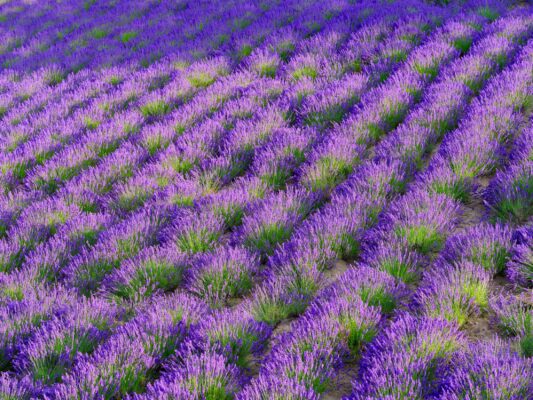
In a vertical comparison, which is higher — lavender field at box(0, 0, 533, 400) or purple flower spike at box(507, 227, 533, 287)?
lavender field at box(0, 0, 533, 400)

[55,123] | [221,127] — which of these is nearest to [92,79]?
[55,123]

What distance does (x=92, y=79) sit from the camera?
741 cm

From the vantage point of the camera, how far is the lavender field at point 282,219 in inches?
109

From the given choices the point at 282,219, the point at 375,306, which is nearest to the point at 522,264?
the point at 375,306

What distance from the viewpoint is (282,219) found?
3.92m

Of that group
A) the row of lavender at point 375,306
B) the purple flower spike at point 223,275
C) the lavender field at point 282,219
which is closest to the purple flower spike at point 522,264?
the lavender field at point 282,219

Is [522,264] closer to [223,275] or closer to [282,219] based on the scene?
[282,219]

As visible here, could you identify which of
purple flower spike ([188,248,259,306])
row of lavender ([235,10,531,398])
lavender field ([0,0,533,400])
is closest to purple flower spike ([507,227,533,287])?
lavender field ([0,0,533,400])

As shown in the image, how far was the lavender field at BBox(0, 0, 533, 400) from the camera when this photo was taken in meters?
2.76

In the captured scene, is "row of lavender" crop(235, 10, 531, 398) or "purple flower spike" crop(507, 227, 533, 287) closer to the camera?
"row of lavender" crop(235, 10, 531, 398)

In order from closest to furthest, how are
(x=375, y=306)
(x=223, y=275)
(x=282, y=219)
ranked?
(x=375, y=306), (x=223, y=275), (x=282, y=219)

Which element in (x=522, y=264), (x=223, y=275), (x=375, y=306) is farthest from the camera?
(x=223, y=275)

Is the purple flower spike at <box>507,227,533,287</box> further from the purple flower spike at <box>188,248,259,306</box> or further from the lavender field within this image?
the purple flower spike at <box>188,248,259,306</box>

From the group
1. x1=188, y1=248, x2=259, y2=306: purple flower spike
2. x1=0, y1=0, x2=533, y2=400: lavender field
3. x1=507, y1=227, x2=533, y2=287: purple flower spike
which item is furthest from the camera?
x1=188, y1=248, x2=259, y2=306: purple flower spike
